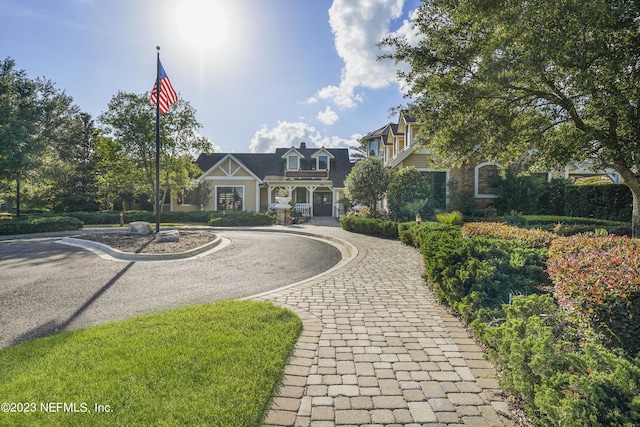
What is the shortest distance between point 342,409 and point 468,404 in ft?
3.63

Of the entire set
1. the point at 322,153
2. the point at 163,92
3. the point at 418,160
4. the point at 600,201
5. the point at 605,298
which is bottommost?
the point at 605,298

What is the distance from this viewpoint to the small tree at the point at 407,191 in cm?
1652

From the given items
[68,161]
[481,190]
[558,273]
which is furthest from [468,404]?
[68,161]

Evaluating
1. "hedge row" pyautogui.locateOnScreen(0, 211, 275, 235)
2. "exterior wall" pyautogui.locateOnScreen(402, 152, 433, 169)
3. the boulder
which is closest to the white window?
"hedge row" pyautogui.locateOnScreen(0, 211, 275, 235)

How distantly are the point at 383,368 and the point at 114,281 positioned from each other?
6.60 metres

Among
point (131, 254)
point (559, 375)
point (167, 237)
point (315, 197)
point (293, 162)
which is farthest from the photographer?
point (293, 162)

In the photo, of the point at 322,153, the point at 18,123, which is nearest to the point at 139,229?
the point at 18,123

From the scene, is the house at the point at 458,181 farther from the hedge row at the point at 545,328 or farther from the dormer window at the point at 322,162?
the dormer window at the point at 322,162

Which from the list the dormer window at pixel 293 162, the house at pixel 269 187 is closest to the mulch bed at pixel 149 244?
the house at pixel 269 187

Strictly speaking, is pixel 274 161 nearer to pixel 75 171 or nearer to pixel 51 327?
pixel 75 171

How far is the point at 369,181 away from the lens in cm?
1791

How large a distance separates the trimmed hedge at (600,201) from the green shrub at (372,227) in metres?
9.91

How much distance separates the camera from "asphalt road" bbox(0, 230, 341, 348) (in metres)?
5.20

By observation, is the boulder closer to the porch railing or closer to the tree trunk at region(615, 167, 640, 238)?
the tree trunk at region(615, 167, 640, 238)
